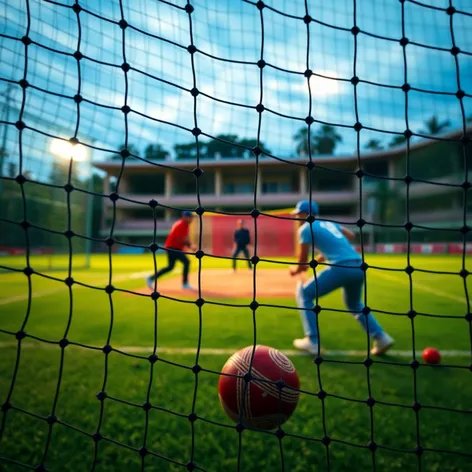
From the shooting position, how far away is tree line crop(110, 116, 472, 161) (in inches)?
107

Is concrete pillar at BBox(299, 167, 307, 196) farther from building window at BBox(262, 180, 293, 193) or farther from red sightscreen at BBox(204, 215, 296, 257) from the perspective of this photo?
red sightscreen at BBox(204, 215, 296, 257)

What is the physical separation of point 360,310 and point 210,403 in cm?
154

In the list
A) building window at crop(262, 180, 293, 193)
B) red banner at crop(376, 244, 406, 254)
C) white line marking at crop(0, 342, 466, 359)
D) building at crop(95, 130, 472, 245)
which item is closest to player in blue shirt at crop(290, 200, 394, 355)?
white line marking at crop(0, 342, 466, 359)

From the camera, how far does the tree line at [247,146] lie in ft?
8.90

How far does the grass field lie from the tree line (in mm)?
Answer: 1265

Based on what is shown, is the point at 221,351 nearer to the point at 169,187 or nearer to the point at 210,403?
the point at 210,403

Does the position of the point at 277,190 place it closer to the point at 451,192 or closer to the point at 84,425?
the point at 451,192

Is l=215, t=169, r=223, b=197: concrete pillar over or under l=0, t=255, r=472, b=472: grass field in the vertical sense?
under

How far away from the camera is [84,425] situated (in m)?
2.20

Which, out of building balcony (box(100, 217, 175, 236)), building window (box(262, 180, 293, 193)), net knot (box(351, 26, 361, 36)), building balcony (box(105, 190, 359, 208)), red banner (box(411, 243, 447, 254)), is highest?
net knot (box(351, 26, 361, 36))

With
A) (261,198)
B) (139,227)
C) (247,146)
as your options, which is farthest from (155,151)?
(139,227)

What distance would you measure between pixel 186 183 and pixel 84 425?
38.6 metres

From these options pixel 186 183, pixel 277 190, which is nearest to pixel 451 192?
pixel 277 190

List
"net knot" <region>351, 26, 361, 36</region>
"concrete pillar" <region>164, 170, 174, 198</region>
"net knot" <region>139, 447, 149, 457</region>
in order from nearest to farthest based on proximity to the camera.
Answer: "net knot" <region>139, 447, 149, 457</region> < "net knot" <region>351, 26, 361, 36</region> < "concrete pillar" <region>164, 170, 174, 198</region>
